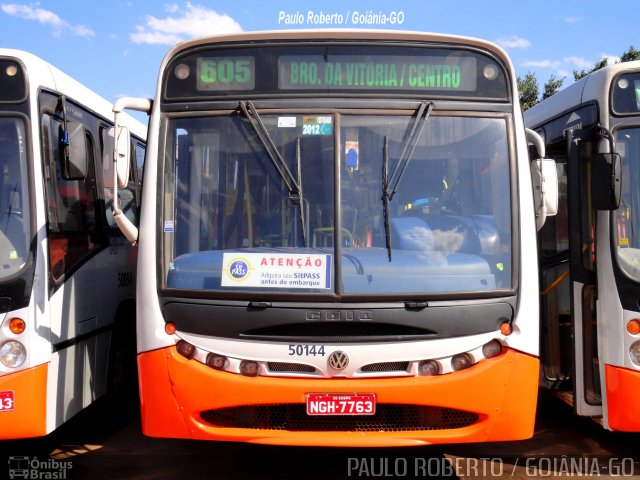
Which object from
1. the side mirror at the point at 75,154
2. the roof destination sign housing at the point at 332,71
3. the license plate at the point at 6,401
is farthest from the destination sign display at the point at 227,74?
the license plate at the point at 6,401

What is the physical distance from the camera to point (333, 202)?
430 centimetres

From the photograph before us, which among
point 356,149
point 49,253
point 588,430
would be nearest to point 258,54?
point 356,149

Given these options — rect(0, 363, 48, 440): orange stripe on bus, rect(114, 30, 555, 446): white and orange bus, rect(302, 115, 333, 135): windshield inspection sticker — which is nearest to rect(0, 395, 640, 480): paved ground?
rect(0, 363, 48, 440): orange stripe on bus

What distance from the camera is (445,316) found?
13.7 ft

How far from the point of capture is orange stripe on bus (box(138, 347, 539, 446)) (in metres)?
4.11

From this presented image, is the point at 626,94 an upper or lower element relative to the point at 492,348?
upper

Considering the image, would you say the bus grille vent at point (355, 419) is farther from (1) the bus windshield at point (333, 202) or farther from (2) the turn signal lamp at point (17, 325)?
(2) the turn signal lamp at point (17, 325)

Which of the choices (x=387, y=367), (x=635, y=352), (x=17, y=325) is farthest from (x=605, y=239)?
(x=17, y=325)

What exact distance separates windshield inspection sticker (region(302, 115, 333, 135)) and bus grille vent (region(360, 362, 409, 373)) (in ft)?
4.86

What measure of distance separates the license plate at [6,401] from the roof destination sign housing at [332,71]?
2148 mm

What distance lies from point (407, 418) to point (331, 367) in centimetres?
57

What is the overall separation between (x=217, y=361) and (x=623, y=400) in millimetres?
2721

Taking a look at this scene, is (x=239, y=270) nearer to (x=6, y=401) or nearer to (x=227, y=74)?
(x=227, y=74)

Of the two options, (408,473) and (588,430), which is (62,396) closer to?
(408,473)
